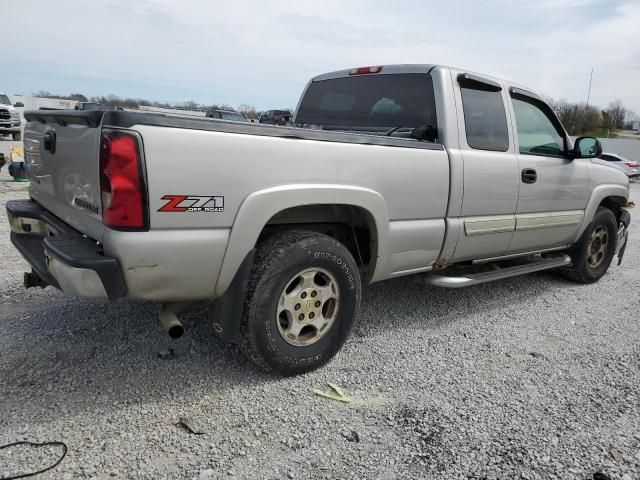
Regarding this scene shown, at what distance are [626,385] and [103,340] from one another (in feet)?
11.0

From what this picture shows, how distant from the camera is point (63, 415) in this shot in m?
2.47

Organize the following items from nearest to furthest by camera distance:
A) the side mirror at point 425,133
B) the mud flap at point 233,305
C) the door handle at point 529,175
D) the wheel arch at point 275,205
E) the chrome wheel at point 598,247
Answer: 1. the wheel arch at point 275,205
2. the mud flap at point 233,305
3. the side mirror at point 425,133
4. the door handle at point 529,175
5. the chrome wheel at point 598,247

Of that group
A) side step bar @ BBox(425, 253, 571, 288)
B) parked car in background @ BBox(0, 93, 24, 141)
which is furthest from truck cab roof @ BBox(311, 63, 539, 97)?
parked car in background @ BBox(0, 93, 24, 141)

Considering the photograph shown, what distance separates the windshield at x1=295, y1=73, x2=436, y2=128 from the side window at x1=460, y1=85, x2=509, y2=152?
305mm

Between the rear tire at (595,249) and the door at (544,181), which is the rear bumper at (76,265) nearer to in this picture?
the door at (544,181)

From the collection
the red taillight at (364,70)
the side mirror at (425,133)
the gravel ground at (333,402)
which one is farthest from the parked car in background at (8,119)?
the side mirror at (425,133)

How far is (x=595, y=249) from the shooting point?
545 cm

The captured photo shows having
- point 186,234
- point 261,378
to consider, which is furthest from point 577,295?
point 186,234

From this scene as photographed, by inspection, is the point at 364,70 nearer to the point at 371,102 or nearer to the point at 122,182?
the point at 371,102

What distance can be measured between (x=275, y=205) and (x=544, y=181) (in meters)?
2.72

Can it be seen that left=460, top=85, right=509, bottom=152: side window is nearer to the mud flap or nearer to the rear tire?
the rear tire

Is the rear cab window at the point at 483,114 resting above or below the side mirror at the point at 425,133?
above

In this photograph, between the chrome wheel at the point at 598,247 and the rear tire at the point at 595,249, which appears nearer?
the rear tire at the point at 595,249

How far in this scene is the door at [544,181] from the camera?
414 centimetres
